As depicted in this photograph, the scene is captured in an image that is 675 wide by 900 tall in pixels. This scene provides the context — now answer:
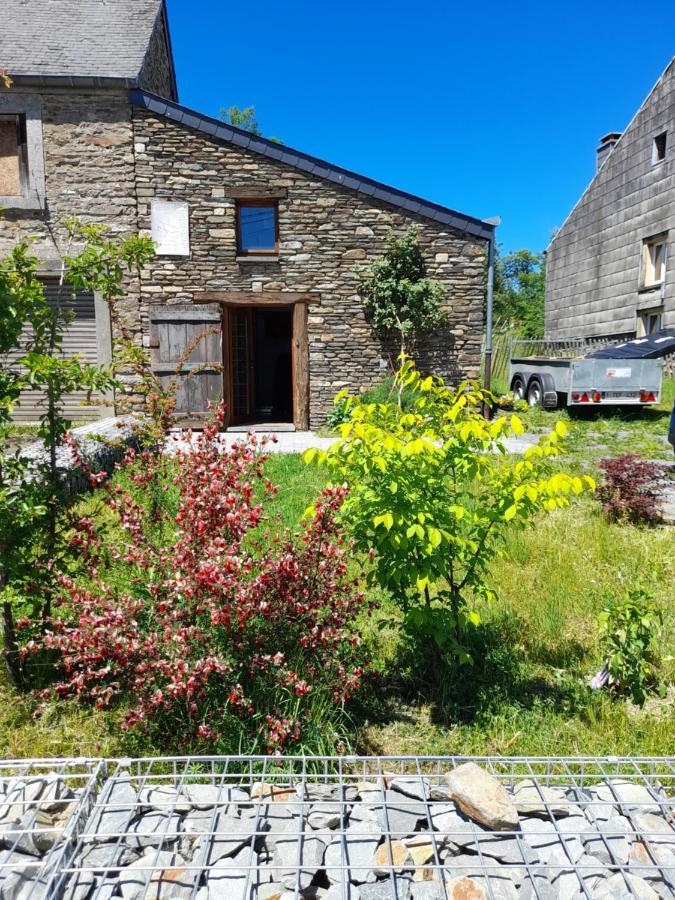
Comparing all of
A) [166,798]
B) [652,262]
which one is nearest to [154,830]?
[166,798]

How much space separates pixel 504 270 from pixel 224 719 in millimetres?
51960

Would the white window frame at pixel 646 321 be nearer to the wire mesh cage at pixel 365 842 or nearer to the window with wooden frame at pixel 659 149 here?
the window with wooden frame at pixel 659 149

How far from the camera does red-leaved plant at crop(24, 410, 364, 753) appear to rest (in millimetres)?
2496

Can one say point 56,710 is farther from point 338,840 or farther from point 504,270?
point 504,270

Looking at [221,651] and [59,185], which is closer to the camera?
[221,651]

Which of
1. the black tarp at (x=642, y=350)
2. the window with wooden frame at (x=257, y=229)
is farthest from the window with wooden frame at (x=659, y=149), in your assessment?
the window with wooden frame at (x=257, y=229)

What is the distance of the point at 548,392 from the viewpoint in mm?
12211

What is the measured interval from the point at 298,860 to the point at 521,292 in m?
48.4

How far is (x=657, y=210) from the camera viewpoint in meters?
16.3

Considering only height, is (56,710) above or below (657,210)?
below

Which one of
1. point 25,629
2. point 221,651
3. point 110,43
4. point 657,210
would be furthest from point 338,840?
point 657,210

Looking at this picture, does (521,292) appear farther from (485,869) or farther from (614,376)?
(485,869)

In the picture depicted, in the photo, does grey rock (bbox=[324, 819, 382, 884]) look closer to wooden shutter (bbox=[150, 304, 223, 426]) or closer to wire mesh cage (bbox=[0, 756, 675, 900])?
wire mesh cage (bbox=[0, 756, 675, 900])

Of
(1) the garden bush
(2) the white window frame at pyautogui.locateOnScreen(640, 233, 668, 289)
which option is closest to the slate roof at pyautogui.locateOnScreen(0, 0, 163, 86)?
(1) the garden bush
